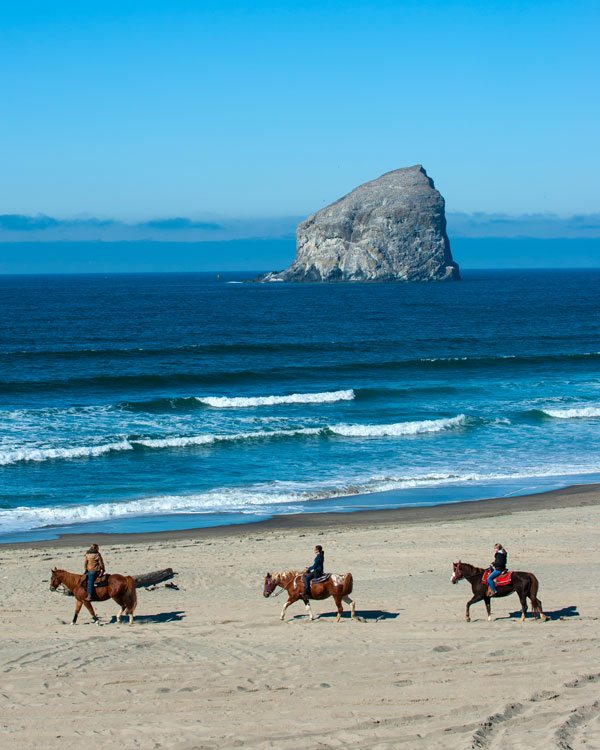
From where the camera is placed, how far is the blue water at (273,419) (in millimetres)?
30281

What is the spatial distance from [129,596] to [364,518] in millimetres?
11862

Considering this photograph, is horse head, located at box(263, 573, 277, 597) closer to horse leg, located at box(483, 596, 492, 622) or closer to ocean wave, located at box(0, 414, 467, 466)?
horse leg, located at box(483, 596, 492, 622)

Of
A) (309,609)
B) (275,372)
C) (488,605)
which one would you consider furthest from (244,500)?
(275,372)

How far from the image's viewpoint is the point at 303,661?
1384 cm

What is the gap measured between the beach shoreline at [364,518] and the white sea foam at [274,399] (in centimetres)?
1867

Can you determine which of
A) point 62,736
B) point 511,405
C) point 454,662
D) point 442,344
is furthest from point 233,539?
point 442,344

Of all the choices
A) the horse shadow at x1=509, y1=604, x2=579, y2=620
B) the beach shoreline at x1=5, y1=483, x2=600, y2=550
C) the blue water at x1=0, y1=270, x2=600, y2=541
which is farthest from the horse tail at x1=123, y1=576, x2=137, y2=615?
the blue water at x1=0, y1=270, x2=600, y2=541

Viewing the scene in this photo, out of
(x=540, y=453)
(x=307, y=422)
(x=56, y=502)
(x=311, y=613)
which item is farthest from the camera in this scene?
(x=307, y=422)

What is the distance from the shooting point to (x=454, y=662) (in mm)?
13594

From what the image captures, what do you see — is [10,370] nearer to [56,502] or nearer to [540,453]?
[56,502]

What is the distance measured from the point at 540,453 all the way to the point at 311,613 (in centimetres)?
2243

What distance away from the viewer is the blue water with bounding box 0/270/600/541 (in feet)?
99.3

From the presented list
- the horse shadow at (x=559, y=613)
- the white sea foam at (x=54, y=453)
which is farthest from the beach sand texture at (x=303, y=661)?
the white sea foam at (x=54, y=453)

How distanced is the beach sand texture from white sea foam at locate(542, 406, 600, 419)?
22891 mm
